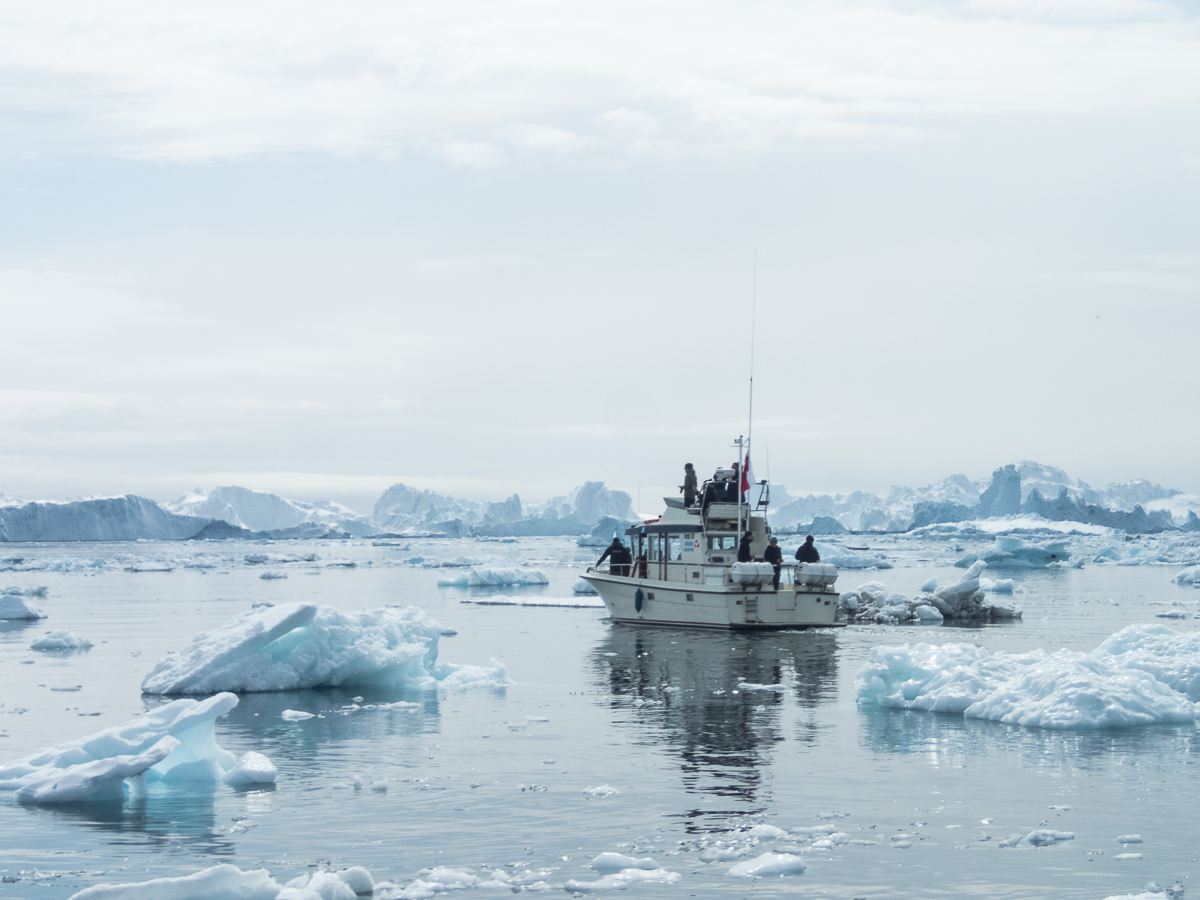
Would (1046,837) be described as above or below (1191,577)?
below

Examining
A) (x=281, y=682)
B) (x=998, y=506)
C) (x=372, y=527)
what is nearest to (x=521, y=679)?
(x=281, y=682)

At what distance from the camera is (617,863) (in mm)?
9148

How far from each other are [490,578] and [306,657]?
31205 mm

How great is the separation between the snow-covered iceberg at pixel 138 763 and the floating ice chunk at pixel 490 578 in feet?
123

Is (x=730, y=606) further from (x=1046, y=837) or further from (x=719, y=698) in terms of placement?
(x=1046, y=837)

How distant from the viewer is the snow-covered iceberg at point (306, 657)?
18422 mm

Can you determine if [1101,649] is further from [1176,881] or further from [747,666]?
[1176,881]

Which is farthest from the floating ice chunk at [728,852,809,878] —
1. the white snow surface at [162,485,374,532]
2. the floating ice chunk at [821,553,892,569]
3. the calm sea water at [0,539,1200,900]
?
the white snow surface at [162,485,374,532]

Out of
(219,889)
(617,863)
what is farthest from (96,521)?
(219,889)

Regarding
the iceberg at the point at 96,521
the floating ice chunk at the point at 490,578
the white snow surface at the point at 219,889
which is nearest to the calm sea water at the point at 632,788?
the white snow surface at the point at 219,889

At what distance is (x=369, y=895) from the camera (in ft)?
28.1

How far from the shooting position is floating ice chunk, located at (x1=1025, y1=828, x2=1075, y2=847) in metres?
9.82

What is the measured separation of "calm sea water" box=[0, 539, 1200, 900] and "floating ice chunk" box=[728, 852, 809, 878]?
0.39 feet

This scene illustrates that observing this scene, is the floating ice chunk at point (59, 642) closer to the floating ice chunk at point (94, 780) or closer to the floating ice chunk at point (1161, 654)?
the floating ice chunk at point (94, 780)
